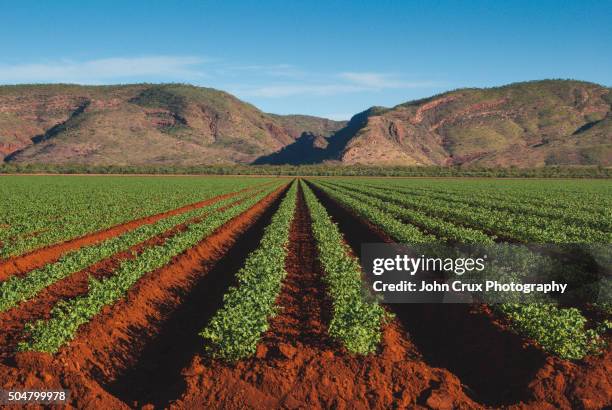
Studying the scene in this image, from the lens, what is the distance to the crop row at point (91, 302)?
8.16m

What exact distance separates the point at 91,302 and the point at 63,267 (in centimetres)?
382

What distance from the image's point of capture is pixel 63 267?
1296cm

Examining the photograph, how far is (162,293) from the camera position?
12.2 m

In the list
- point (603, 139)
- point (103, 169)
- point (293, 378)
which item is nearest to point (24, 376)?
point (293, 378)

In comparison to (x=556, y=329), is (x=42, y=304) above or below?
below

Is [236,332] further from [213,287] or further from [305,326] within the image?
[213,287]

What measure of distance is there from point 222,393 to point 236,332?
123 centimetres

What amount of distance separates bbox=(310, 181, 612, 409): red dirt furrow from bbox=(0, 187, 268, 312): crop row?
888 centimetres

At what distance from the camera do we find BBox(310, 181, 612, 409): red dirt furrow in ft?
22.4

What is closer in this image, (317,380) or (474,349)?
(317,380)

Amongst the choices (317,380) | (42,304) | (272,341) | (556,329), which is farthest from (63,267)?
(556,329)

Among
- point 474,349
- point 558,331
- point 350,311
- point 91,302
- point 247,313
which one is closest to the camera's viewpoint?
point 558,331

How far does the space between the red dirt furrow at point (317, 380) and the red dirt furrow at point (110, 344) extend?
4.50 feet
